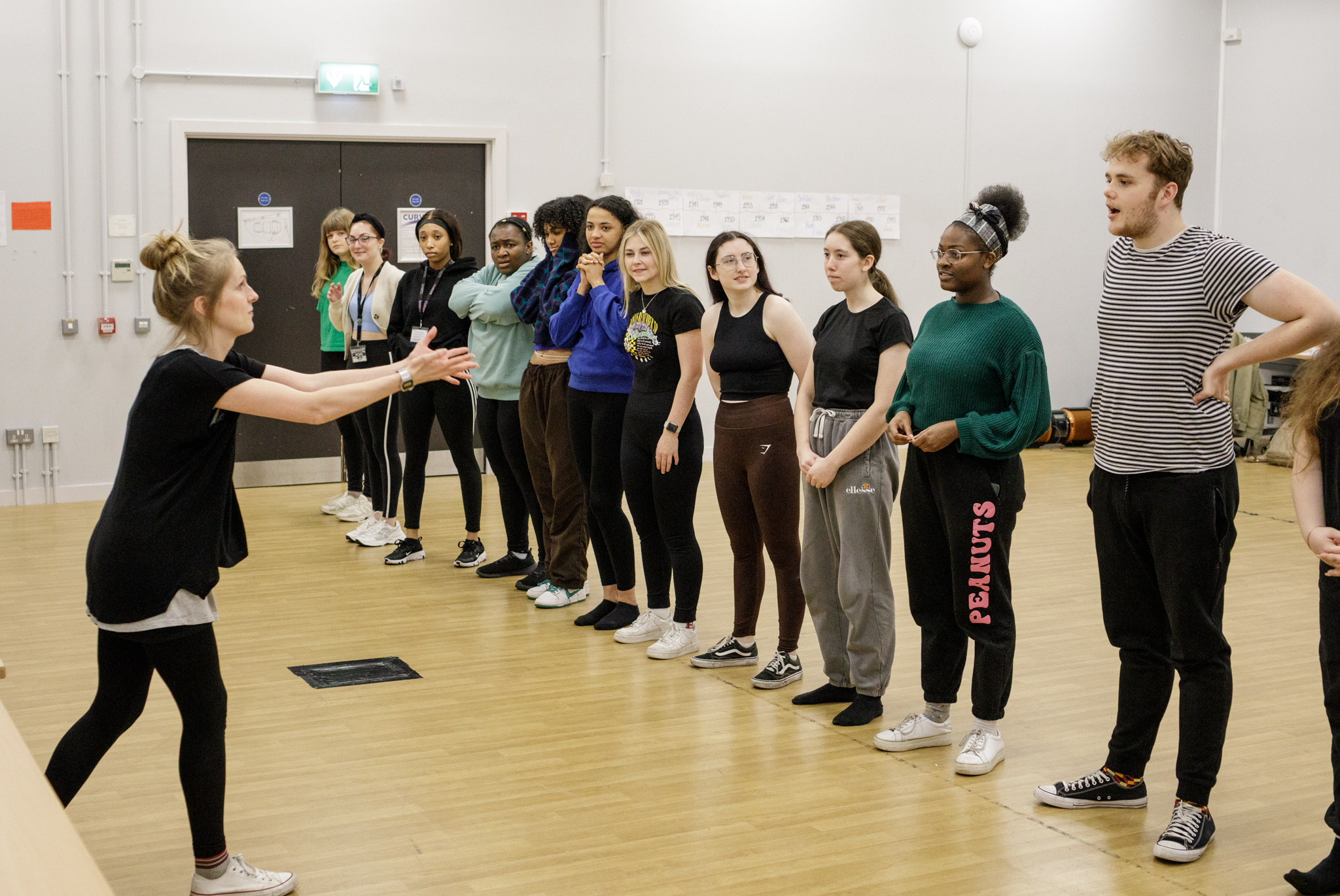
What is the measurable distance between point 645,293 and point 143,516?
2403 mm

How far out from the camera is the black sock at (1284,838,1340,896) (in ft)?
9.15

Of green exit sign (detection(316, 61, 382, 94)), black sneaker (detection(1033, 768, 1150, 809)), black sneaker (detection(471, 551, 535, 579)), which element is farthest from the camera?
green exit sign (detection(316, 61, 382, 94))

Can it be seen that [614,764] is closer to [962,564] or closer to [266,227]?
[962,564]

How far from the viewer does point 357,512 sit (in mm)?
7355

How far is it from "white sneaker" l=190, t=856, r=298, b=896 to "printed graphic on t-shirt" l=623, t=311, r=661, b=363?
2.32 metres

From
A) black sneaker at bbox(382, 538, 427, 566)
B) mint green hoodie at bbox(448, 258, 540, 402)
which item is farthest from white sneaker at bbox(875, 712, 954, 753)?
black sneaker at bbox(382, 538, 427, 566)

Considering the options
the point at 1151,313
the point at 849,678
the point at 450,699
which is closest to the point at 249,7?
the point at 450,699

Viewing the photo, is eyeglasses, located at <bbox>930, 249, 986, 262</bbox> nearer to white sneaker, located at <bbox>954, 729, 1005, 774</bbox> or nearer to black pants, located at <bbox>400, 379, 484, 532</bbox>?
white sneaker, located at <bbox>954, 729, 1005, 774</bbox>

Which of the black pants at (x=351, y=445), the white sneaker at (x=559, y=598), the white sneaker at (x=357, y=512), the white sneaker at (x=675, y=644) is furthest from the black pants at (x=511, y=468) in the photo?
the white sneaker at (x=357, y=512)

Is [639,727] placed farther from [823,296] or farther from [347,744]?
[823,296]

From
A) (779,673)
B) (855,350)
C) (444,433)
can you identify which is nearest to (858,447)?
(855,350)

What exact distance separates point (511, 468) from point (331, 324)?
6.45 ft

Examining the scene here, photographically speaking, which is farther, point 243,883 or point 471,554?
point 471,554

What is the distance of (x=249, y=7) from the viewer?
27.2ft
